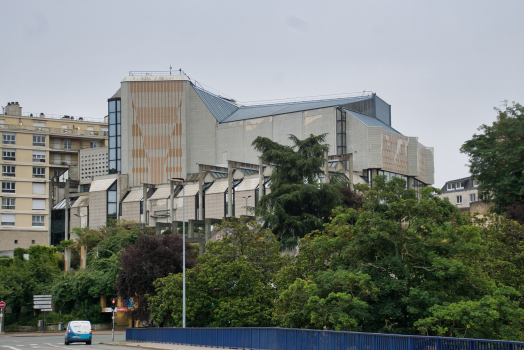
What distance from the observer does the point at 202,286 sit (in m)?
39.0

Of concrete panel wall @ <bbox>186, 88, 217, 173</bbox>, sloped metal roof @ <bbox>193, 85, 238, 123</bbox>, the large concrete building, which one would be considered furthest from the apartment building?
sloped metal roof @ <bbox>193, 85, 238, 123</bbox>

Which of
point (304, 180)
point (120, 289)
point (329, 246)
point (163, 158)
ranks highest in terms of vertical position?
point (163, 158)

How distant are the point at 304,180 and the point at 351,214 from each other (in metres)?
21.7

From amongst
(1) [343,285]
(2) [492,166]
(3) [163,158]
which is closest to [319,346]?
(1) [343,285]

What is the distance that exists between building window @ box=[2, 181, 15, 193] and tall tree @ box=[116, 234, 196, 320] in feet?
222

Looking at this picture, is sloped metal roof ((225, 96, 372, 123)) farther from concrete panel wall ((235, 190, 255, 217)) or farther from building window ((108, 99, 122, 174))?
concrete panel wall ((235, 190, 255, 217))

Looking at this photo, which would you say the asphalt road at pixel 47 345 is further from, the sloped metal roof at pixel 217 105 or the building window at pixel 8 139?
the building window at pixel 8 139

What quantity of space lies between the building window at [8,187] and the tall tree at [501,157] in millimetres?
82534

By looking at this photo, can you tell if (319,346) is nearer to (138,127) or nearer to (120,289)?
(120,289)

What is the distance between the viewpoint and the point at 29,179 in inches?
4414

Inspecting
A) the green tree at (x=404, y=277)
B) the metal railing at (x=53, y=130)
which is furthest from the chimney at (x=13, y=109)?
the green tree at (x=404, y=277)

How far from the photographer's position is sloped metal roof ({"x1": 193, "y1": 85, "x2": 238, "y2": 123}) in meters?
107

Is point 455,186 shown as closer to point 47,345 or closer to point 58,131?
point 58,131

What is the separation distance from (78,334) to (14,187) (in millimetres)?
79827
